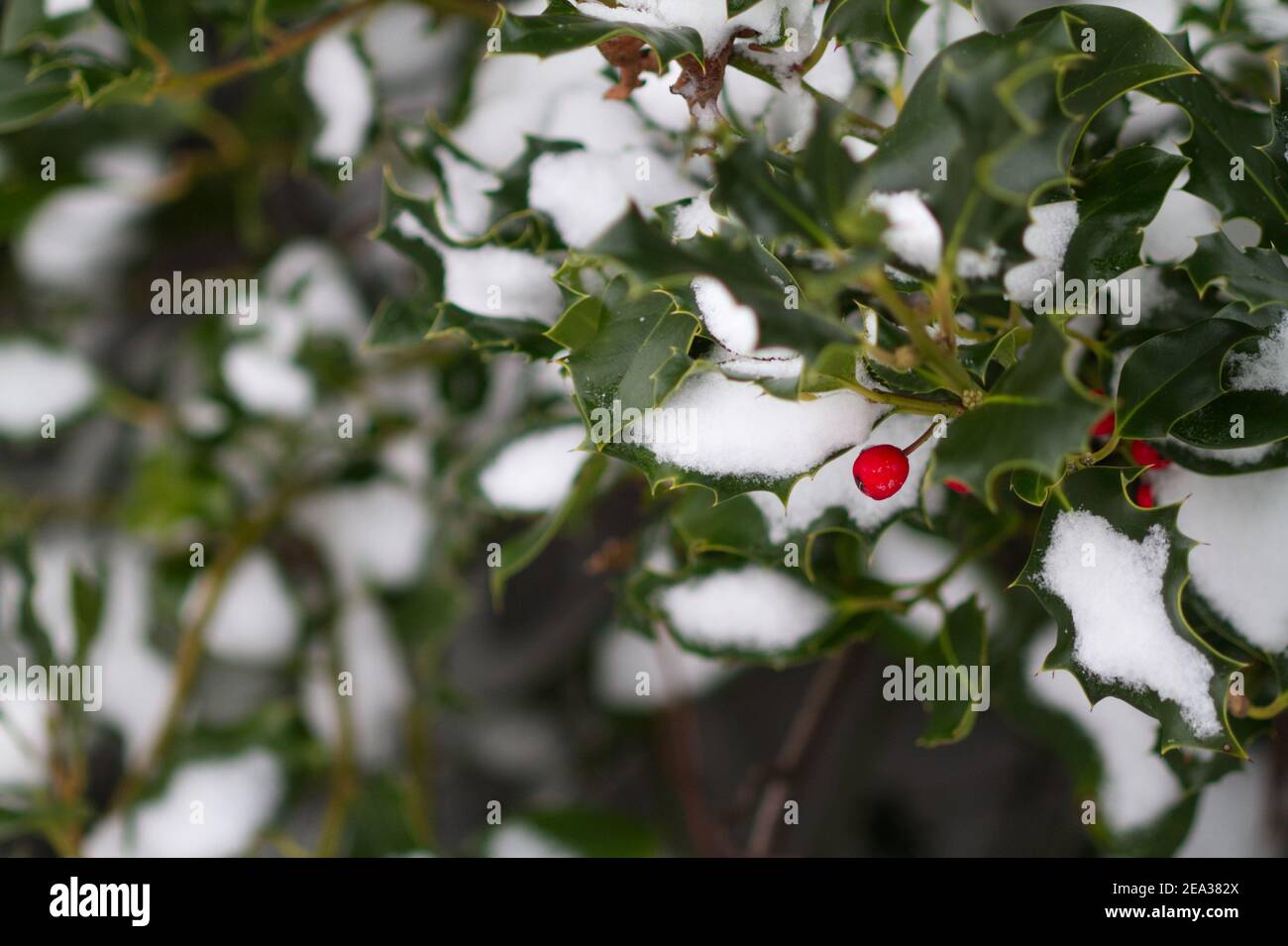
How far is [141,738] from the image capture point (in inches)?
43.5

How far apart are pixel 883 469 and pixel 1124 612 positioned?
0.14 meters

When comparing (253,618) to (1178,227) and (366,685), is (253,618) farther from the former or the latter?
(1178,227)

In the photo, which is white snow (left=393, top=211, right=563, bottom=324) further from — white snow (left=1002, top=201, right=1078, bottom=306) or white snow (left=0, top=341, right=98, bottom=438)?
white snow (left=0, top=341, right=98, bottom=438)

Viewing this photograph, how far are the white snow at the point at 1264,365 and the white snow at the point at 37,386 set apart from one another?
1.10 meters

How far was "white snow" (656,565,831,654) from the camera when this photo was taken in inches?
27.6

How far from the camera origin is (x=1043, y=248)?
562mm

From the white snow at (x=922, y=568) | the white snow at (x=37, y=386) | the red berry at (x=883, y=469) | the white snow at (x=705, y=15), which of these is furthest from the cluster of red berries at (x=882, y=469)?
the white snow at (x=37, y=386)

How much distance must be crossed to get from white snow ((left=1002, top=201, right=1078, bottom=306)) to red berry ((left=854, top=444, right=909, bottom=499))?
12cm

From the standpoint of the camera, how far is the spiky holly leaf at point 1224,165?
0.57 metres

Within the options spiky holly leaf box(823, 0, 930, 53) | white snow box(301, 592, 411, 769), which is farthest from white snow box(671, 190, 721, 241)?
white snow box(301, 592, 411, 769)

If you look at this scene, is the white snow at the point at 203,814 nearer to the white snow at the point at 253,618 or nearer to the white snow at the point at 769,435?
the white snow at the point at 253,618

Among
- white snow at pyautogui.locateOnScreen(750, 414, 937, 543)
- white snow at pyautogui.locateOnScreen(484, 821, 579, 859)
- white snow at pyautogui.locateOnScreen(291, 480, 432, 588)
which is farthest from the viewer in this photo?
white snow at pyautogui.locateOnScreen(291, 480, 432, 588)

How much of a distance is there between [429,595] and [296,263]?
428mm

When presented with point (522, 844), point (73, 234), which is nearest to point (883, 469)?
point (522, 844)
